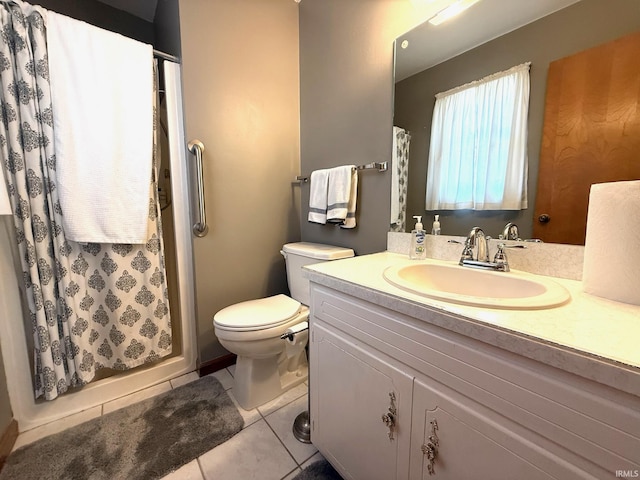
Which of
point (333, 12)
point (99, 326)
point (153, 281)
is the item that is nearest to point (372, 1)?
point (333, 12)

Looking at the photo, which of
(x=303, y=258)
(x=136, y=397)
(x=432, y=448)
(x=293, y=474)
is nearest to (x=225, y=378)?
(x=136, y=397)

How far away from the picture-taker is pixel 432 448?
62 centimetres

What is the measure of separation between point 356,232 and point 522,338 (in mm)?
1047

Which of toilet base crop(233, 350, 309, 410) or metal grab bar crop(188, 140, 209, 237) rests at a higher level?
metal grab bar crop(188, 140, 209, 237)

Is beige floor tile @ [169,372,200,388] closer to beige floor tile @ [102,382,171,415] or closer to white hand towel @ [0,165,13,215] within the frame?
beige floor tile @ [102,382,171,415]

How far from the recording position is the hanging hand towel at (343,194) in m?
1.40

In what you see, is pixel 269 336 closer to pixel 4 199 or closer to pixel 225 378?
pixel 225 378

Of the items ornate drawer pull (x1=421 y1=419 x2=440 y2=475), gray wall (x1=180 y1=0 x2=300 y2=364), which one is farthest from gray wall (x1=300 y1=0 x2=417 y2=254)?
ornate drawer pull (x1=421 y1=419 x2=440 y2=475)

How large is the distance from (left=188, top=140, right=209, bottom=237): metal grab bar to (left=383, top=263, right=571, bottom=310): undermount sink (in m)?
1.08

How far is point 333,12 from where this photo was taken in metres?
1.49

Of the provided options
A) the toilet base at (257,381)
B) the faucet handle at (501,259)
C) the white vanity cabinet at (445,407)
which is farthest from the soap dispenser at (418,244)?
the toilet base at (257,381)

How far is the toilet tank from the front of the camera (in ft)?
4.58

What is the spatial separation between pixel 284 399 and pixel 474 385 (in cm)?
115

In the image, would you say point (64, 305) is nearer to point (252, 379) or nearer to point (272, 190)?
point (252, 379)
